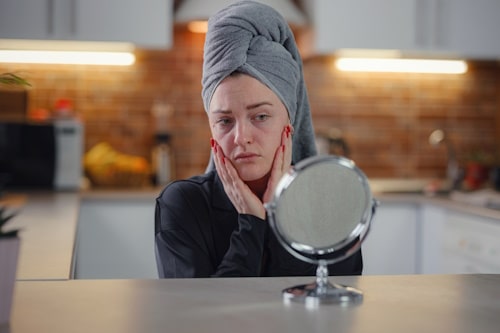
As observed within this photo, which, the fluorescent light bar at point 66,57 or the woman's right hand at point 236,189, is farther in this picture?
the fluorescent light bar at point 66,57

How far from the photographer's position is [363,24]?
13.0ft

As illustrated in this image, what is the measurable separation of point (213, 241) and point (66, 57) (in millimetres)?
2703

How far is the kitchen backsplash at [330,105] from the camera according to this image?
4230 millimetres

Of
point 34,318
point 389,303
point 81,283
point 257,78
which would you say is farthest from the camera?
point 257,78

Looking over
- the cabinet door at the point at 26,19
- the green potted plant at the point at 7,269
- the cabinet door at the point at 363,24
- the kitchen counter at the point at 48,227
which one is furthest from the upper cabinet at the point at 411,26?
the green potted plant at the point at 7,269

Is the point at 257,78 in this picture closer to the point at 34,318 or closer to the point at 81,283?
the point at 81,283

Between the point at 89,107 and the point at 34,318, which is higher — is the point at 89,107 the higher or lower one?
the higher one

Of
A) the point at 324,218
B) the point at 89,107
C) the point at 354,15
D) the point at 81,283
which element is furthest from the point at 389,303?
the point at 89,107

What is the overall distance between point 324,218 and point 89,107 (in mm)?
3259

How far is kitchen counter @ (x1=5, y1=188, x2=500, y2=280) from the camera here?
5.37ft

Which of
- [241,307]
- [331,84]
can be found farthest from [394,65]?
[241,307]

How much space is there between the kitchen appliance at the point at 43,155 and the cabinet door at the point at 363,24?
1235 mm

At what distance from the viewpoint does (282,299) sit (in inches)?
43.9

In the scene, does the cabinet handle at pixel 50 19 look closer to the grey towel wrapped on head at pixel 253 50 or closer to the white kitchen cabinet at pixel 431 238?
the white kitchen cabinet at pixel 431 238
